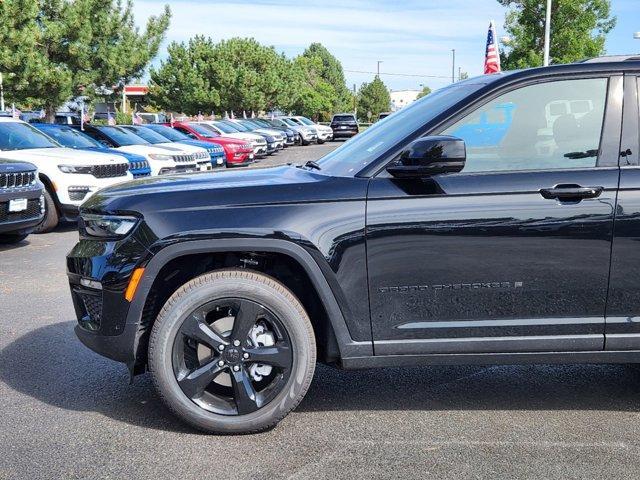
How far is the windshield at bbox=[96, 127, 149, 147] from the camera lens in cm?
1520

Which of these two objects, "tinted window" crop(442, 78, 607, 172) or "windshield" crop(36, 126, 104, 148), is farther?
"windshield" crop(36, 126, 104, 148)

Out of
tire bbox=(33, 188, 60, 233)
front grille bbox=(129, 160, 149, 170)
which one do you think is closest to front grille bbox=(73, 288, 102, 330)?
tire bbox=(33, 188, 60, 233)

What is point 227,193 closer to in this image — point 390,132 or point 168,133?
point 390,132

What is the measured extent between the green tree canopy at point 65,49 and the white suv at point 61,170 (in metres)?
12.5

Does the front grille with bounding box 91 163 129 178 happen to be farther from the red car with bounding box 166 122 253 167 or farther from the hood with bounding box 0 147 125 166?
the red car with bounding box 166 122 253 167

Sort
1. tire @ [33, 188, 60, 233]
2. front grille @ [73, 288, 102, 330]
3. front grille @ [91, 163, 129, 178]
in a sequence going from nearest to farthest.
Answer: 1. front grille @ [73, 288, 102, 330]
2. tire @ [33, 188, 60, 233]
3. front grille @ [91, 163, 129, 178]

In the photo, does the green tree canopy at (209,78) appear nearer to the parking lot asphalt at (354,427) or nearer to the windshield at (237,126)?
the windshield at (237,126)

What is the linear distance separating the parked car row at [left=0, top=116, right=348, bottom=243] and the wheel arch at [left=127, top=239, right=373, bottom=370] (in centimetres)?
348

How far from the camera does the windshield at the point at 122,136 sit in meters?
15.2

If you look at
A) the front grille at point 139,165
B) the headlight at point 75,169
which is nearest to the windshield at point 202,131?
the front grille at point 139,165

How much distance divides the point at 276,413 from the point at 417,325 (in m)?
0.83

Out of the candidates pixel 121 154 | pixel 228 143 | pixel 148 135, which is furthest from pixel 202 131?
pixel 121 154

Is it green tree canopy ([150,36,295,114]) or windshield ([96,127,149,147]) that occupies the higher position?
green tree canopy ([150,36,295,114])

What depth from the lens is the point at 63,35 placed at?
83.8 feet
